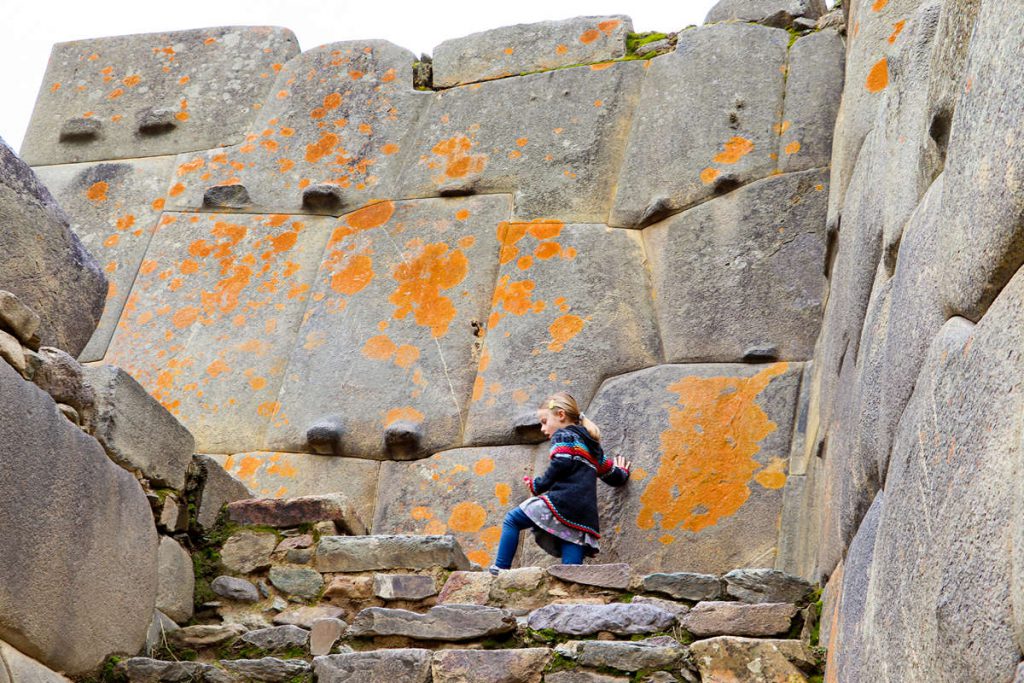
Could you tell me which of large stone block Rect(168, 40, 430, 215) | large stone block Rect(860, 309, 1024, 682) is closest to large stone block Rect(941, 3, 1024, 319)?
large stone block Rect(860, 309, 1024, 682)

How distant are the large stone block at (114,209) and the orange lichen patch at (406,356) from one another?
1615mm

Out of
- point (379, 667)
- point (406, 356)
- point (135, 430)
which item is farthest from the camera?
point (406, 356)

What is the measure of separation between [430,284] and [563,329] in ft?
2.64

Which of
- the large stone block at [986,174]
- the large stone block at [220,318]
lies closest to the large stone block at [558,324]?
the large stone block at [220,318]

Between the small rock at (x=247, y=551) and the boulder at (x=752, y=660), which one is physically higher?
the small rock at (x=247, y=551)

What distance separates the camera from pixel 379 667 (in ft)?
11.7

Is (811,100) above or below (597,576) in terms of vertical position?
above

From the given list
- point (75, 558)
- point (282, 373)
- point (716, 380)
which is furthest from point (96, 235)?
point (75, 558)

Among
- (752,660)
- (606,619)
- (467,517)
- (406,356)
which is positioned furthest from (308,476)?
(752,660)

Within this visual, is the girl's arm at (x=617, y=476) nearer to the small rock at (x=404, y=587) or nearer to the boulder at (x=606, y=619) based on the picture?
the small rock at (x=404, y=587)

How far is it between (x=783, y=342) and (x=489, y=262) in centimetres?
158

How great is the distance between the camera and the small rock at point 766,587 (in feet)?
12.8

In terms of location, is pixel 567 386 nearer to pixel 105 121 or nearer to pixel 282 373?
pixel 282 373

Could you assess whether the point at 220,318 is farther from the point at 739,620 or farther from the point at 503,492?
the point at 739,620
